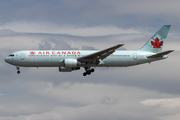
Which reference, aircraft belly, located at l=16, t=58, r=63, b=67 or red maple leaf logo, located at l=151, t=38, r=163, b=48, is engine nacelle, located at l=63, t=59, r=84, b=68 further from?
red maple leaf logo, located at l=151, t=38, r=163, b=48

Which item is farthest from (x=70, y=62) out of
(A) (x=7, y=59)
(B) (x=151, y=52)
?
(B) (x=151, y=52)

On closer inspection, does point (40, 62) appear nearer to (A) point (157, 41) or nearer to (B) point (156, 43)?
(B) point (156, 43)

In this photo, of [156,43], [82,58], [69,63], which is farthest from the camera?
[156,43]

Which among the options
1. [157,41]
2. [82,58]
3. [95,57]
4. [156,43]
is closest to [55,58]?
[82,58]

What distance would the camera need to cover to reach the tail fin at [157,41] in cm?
6100

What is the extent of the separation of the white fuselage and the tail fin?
3.37 meters

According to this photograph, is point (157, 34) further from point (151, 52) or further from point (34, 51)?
point (34, 51)

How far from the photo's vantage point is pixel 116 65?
58250 mm

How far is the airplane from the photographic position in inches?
2160

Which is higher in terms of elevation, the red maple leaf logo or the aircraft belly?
the red maple leaf logo

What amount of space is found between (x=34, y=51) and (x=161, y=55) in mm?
23357

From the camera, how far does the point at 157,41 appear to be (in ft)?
202

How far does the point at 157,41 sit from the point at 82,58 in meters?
16.4

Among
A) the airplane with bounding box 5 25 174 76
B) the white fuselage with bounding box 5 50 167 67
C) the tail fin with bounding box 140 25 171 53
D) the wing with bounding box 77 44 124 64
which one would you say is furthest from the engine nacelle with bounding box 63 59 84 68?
the tail fin with bounding box 140 25 171 53
